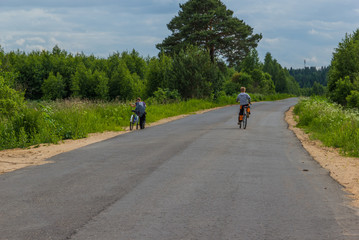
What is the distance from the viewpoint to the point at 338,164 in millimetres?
9352

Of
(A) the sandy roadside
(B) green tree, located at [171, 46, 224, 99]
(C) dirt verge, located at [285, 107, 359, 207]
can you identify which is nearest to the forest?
(B) green tree, located at [171, 46, 224, 99]

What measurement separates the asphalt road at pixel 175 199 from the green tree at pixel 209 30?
35058 millimetres

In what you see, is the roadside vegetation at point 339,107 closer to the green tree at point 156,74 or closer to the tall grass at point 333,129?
the tall grass at point 333,129

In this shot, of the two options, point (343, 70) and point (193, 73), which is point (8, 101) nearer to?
point (193, 73)

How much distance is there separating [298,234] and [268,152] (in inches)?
271

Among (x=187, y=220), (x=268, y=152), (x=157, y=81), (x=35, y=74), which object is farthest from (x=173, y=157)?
(x=35, y=74)

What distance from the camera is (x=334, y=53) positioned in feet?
128

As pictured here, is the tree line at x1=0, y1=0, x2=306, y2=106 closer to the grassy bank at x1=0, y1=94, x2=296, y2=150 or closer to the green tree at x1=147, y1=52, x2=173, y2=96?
the green tree at x1=147, y1=52, x2=173, y2=96

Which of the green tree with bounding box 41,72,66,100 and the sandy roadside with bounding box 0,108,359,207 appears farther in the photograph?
the green tree with bounding box 41,72,66,100

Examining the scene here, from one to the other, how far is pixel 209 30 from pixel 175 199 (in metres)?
38.9

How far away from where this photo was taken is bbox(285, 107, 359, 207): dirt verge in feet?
22.6

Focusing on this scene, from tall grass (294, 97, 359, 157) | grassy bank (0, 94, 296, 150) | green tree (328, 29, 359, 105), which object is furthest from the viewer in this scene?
green tree (328, 29, 359, 105)

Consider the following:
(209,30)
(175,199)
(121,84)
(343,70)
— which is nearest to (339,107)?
(343,70)

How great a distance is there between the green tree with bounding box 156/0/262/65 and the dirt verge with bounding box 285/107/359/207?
31.7 metres
